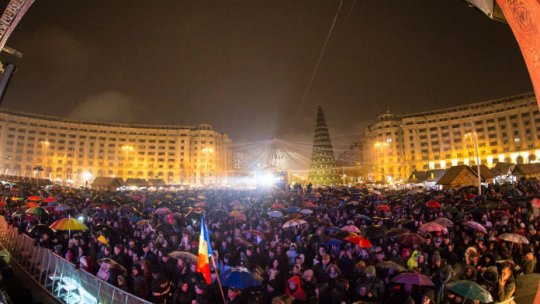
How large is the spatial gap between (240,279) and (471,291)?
427cm

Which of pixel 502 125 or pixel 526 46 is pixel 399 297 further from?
pixel 502 125

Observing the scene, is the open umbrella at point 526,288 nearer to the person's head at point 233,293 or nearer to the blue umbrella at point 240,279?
the blue umbrella at point 240,279

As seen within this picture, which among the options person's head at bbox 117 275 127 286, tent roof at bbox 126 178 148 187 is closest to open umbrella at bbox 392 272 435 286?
person's head at bbox 117 275 127 286

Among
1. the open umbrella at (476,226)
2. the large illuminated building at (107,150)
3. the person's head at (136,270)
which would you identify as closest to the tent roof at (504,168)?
the open umbrella at (476,226)

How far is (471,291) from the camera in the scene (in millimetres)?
5574

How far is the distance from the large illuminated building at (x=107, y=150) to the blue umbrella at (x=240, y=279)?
93866 mm

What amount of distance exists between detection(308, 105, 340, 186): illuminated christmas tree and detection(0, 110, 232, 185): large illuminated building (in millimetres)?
46883

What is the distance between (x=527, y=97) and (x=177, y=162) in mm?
107261

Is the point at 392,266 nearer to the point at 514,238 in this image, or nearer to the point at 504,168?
the point at 514,238

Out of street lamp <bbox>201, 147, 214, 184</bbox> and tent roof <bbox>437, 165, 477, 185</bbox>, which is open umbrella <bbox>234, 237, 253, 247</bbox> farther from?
street lamp <bbox>201, 147, 214, 184</bbox>

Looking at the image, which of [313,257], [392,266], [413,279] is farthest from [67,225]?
[413,279]

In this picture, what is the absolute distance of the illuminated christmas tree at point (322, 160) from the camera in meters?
71.2

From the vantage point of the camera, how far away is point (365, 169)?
103 meters

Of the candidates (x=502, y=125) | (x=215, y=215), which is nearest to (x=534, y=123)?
(x=502, y=125)
